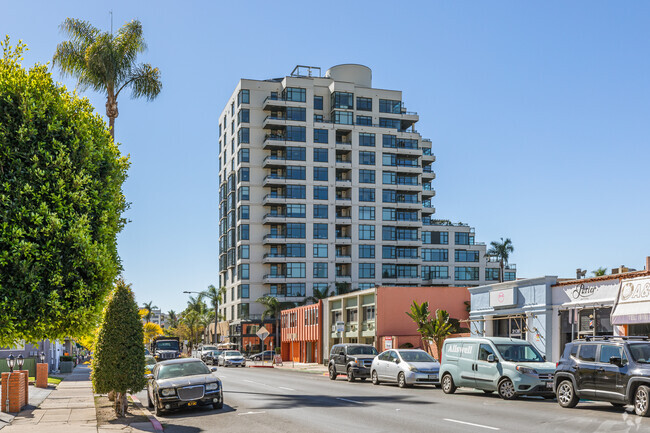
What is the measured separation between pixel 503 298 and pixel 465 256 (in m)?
81.5

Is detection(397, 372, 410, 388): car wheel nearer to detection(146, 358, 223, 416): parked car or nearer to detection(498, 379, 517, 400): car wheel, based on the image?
detection(498, 379, 517, 400): car wheel

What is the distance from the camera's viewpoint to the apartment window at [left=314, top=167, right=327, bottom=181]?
104 m

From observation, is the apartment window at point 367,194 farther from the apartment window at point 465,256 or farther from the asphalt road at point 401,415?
the asphalt road at point 401,415

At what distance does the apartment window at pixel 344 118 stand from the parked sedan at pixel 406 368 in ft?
249

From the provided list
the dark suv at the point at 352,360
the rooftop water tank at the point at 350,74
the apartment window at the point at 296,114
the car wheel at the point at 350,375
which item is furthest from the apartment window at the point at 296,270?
the car wheel at the point at 350,375

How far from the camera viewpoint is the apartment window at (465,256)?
394ft

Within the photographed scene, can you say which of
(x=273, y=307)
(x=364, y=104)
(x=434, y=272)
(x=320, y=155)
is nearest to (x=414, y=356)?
(x=273, y=307)

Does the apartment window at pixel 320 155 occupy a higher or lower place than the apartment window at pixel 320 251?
higher

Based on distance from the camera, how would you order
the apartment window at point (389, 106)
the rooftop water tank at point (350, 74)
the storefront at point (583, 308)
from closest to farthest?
the storefront at point (583, 308)
the apartment window at point (389, 106)
the rooftop water tank at point (350, 74)

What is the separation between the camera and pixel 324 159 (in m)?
105

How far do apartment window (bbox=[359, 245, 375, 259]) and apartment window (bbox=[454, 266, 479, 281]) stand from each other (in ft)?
64.9

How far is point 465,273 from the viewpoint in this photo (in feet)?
394

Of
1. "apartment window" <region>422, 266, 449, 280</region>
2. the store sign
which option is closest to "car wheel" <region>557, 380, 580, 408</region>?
the store sign

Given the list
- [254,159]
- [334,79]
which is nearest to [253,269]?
[254,159]
